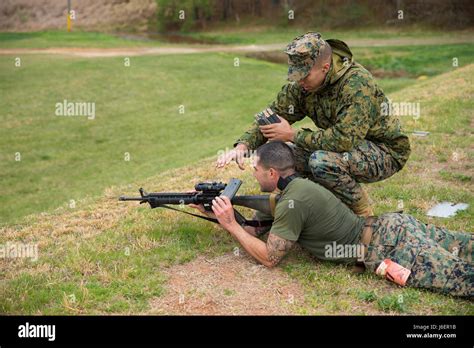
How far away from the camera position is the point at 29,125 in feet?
66.2

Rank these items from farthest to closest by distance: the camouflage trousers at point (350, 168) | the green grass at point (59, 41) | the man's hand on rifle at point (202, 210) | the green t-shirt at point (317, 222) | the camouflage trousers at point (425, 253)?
the green grass at point (59, 41)
the man's hand on rifle at point (202, 210)
the camouflage trousers at point (350, 168)
the green t-shirt at point (317, 222)
the camouflage trousers at point (425, 253)

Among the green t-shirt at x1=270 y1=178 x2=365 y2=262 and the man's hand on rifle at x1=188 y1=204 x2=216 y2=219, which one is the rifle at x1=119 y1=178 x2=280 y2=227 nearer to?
the man's hand on rifle at x1=188 y1=204 x2=216 y2=219

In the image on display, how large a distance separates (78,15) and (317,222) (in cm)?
6056

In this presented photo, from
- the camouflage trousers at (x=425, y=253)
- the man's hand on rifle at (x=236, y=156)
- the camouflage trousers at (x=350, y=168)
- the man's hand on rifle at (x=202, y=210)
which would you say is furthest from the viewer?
the man's hand on rifle at (x=236, y=156)

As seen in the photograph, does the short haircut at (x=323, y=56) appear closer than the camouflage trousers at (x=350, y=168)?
Yes

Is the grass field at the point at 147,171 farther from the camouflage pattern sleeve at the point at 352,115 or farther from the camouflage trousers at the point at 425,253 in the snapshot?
the camouflage pattern sleeve at the point at 352,115

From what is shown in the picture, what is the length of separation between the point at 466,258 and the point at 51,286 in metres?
4.27

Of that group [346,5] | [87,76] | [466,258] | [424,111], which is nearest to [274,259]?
[466,258]

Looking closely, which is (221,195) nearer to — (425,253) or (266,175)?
(266,175)

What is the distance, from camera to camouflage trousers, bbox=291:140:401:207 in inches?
237

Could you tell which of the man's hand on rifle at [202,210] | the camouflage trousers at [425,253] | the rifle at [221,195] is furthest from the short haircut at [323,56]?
the man's hand on rifle at [202,210]

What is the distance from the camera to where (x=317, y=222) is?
18.1ft

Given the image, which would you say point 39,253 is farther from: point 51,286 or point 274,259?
point 274,259

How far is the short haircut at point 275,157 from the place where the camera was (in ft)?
18.8
